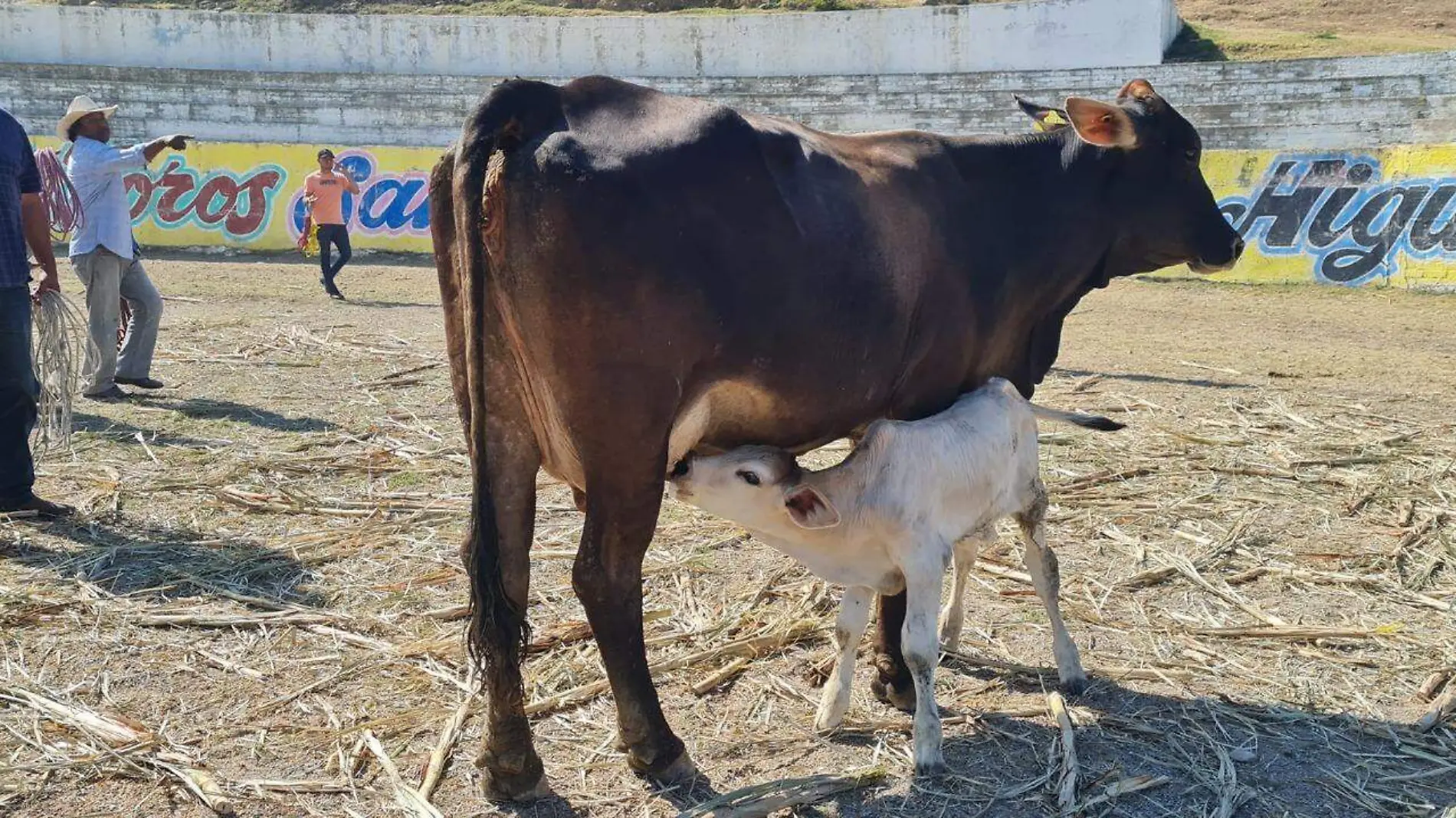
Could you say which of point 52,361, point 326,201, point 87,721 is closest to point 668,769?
point 87,721

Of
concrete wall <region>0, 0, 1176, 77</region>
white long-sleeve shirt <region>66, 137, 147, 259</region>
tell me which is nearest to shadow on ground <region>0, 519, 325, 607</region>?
white long-sleeve shirt <region>66, 137, 147, 259</region>

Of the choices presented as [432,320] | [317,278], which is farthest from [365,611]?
[317,278]

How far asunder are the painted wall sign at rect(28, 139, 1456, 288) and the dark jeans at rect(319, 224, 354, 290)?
6.63 ft

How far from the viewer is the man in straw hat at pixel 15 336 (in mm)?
6590

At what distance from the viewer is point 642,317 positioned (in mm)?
3812

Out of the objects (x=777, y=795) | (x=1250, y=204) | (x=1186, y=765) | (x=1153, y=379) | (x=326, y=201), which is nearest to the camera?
(x=777, y=795)

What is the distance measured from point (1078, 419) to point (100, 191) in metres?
7.32

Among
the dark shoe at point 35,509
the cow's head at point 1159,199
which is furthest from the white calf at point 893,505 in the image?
the dark shoe at point 35,509

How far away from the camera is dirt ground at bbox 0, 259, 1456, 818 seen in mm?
4160

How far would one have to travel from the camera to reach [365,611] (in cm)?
554

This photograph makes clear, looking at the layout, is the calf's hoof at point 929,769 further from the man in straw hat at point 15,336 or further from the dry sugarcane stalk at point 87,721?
the man in straw hat at point 15,336

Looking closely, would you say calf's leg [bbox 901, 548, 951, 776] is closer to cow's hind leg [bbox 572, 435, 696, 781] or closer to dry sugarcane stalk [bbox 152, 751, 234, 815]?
cow's hind leg [bbox 572, 435, 696, 781]

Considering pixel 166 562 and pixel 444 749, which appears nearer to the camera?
pixel 444 749

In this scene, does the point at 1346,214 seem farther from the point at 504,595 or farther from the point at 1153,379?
the point at 504,595
